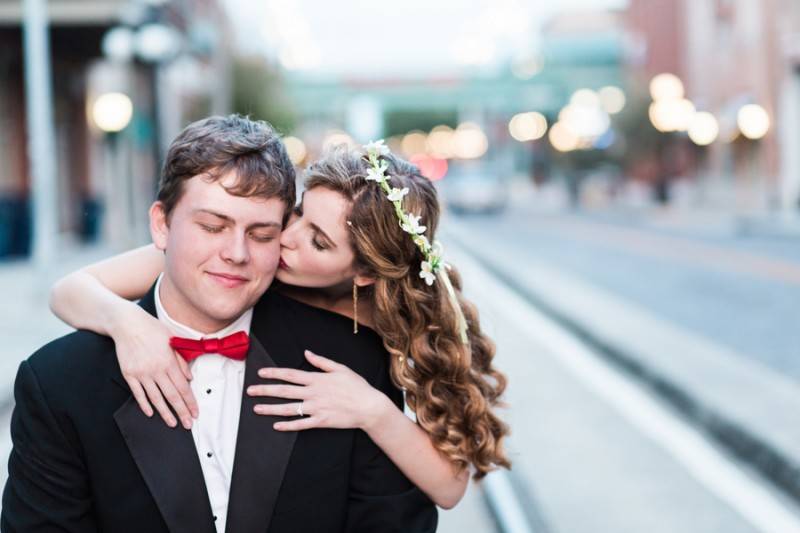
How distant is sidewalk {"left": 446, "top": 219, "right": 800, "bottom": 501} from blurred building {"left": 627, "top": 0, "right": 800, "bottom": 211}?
23.0 m

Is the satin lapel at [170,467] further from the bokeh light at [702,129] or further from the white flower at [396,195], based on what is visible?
the bokeh light at [702,129]

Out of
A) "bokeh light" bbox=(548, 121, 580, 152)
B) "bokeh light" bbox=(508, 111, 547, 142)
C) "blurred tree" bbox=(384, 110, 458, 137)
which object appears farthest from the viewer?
"blurred tree" bbox=(384, 110, 458, 137)

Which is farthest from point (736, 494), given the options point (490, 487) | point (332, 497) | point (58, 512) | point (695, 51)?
point (695, 51)

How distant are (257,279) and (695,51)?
50477 mm

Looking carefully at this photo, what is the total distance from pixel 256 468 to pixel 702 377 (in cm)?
698

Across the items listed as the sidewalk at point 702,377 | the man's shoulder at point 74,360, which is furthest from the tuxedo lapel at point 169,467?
the sidewalk at point 702,377

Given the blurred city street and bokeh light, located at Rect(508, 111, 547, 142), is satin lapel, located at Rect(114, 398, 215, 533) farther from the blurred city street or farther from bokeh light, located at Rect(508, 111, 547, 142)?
bokeh light, located at Rect(508, 111, 547, 142)

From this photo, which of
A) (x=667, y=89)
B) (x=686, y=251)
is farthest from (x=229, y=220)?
(x=667, y=89)

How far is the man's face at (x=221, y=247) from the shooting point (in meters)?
2.55

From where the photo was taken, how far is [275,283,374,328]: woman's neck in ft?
10.1

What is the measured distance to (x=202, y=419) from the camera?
2.64m

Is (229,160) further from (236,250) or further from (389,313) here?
(389,313)

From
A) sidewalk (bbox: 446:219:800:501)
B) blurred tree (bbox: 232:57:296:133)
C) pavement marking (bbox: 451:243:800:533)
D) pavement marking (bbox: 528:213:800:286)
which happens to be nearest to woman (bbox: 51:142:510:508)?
pavement marking (bbox: 451:243:800:533)

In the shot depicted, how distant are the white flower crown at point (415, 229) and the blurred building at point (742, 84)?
110 ft
